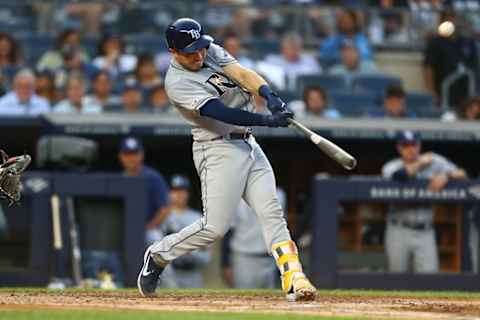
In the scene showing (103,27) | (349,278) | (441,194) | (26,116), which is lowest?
(349,278)

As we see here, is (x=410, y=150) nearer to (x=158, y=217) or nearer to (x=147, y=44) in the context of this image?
(x=158, y=217)

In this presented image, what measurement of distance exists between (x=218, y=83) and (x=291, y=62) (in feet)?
18.9

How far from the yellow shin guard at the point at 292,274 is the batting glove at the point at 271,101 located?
0.73m

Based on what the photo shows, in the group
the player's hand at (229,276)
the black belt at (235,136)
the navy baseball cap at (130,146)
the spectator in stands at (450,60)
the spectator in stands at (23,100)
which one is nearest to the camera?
the black belt at (235,136)

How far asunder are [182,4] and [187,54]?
635 cm

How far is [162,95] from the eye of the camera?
38.0 ft

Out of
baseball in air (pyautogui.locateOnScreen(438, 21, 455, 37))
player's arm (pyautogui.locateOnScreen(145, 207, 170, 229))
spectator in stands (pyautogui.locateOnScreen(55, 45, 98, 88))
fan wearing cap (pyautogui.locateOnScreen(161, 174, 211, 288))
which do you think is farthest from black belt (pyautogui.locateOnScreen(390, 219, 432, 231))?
spectator in stands (pyautogui.locateOnScreen(55, 45, 98, 88))

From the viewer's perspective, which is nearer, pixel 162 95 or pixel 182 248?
pixel 182 248

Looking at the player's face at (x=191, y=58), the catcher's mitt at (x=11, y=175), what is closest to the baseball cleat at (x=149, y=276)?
the catcher's mitt at (x=11, y=175)

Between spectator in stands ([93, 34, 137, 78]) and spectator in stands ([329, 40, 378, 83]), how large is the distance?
6.71 ft

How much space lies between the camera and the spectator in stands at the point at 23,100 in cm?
1114

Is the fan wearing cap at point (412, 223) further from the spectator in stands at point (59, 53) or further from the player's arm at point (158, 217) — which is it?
the spectator in stands at point (59, 53)

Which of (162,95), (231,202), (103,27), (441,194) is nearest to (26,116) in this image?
(162,95)

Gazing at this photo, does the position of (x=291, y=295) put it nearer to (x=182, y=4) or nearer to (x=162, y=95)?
(x=162, y=95)
